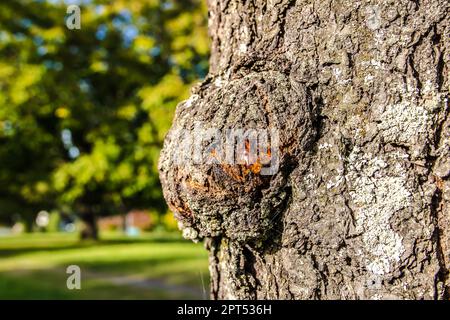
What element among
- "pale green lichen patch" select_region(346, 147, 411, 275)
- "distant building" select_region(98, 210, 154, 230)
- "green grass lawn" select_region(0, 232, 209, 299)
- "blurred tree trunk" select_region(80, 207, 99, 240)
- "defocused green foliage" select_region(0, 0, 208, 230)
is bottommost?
"pale green lichen patch" select_region(346, 147, 411, 275)

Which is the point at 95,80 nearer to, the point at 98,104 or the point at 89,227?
the point at 98,104

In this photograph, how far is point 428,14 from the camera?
1799 millimetres

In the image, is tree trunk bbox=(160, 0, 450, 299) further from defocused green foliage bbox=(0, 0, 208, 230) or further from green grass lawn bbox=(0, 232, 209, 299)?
defocused green foliage bbox=(0, 0, 208, 230)

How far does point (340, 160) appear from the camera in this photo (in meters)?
1.81

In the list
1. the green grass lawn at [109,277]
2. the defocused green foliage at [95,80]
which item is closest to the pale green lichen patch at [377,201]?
the green grass lawn at [109,277]

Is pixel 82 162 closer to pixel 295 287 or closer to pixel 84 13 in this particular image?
pixel 84 13

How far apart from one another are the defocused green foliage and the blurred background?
0.03m

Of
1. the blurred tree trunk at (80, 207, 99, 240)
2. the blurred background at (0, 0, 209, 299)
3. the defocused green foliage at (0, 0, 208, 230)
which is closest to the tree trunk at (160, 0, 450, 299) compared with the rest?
the blurred background at (0, 0, 209, 299)

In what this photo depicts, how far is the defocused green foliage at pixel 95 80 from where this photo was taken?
13.0 meters

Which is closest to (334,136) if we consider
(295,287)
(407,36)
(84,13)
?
(407,36)

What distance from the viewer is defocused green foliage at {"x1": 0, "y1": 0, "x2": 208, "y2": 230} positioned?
13047 mm

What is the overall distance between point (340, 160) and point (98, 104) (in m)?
16.5

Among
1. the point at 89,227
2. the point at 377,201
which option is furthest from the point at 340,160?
the point at 89,227
